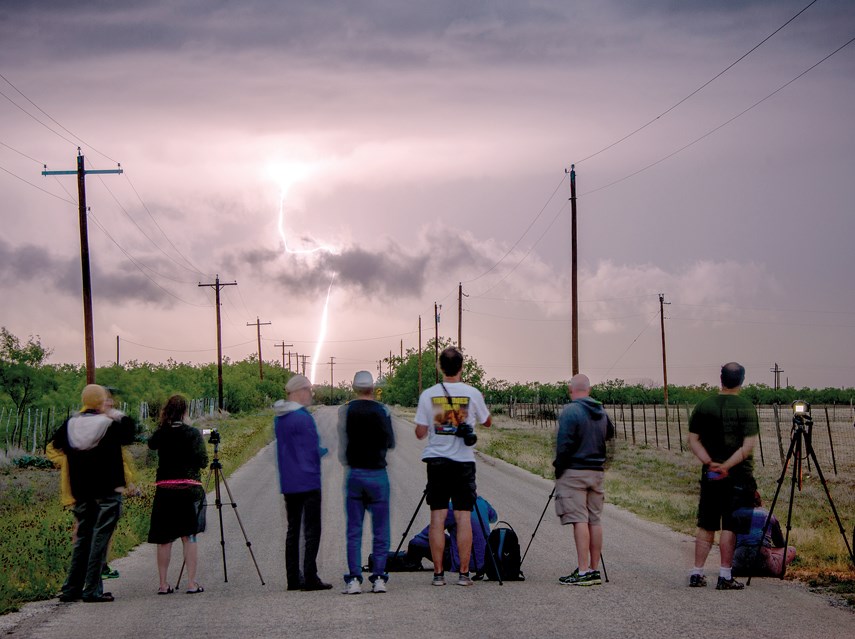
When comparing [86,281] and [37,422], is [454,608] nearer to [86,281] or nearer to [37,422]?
[86,281]

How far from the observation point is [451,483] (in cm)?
876

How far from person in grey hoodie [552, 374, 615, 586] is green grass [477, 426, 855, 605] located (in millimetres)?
970

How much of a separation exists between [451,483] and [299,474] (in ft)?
4.74

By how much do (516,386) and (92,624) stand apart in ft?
407

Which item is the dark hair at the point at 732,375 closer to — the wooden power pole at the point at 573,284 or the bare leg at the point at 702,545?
the bare leg at the point at 702,545

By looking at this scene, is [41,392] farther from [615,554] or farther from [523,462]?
[615,554]

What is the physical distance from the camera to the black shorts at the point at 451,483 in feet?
28.7

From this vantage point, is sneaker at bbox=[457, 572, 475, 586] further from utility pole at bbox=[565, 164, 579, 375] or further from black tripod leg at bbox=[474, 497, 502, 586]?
utility pole at bbox=[565, 164, 579, 375]

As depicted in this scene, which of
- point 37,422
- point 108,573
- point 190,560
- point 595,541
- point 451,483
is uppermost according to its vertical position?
point 451,483

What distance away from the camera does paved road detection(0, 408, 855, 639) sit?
23.1 ft

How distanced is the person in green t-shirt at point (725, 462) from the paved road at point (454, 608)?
14.1 inches

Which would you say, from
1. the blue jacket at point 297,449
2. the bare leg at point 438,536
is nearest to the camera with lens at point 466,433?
the bare leg at point 438,536

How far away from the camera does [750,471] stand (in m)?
8.86

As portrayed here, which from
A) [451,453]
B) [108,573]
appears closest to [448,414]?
[451,453]
